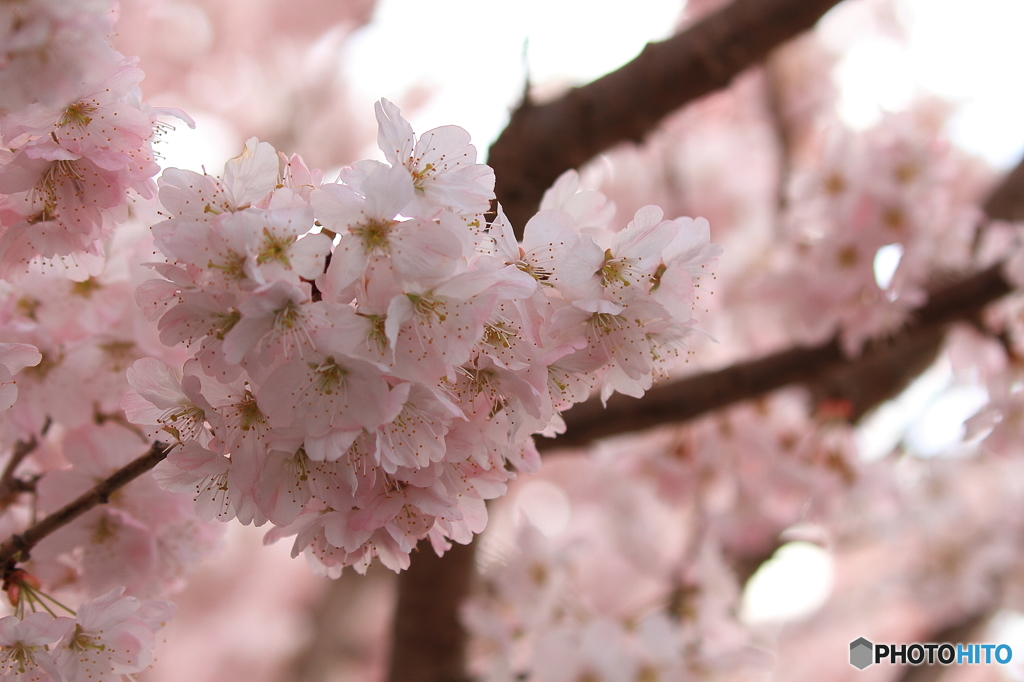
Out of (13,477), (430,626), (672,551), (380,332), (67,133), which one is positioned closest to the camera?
(380,332)

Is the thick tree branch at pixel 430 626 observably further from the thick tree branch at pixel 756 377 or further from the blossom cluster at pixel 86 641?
the blossom cluster at pixel 86 641

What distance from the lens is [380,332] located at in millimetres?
604

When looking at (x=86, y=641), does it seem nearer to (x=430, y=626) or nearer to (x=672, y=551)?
(x=430, y=626)

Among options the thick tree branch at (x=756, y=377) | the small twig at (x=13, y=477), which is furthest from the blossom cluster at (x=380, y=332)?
the thick tree branch at (x=756, y=377)

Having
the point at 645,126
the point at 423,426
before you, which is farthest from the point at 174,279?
the point at 645,126

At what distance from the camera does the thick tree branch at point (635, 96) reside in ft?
4.00

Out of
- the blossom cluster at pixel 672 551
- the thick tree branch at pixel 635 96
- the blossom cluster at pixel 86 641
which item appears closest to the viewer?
the blossom cluster at pixel 86 641

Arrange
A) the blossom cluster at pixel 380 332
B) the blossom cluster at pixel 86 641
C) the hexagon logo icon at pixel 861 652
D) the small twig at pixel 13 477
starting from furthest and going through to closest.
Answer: the hexagon logo icon at pixel 861 652 < the small twig at pixel 13 477 < the blossom cluster at pixel 86 641 < the blossom cluster at pixel 380 332

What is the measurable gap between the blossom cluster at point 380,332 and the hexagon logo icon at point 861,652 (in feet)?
4.27

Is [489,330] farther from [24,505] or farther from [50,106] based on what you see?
[24,505]

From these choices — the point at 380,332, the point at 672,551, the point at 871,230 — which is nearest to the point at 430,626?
the point at 380,332

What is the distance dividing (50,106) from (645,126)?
930mm

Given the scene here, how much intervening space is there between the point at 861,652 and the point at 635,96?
52.2 inches

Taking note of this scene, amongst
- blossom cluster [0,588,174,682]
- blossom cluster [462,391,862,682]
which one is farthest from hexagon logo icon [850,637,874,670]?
blossom cluster [0,588,174,682]
